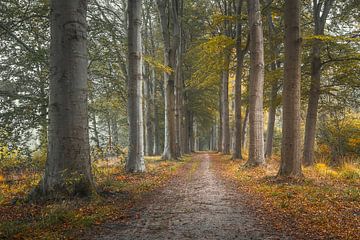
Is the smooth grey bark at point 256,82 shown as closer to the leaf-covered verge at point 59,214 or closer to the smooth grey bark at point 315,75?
the smooth grey bark at point 315,75

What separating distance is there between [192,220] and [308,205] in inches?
93.0

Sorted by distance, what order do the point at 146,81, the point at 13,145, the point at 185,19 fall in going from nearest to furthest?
the point at 13,145, the point at 185,19, the point at 146,81

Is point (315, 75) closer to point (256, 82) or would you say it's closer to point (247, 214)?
point (256, 82)

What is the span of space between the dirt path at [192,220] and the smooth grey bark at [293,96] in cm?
228

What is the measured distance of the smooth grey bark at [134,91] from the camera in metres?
11.6

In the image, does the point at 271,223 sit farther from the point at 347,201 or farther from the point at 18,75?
the point at 18,75

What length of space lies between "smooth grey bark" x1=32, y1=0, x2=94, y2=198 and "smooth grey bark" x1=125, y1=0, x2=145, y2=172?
5.16m

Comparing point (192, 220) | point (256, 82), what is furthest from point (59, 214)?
point (256, 82)

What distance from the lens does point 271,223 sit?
4.93 metres

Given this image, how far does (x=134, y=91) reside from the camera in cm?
1171

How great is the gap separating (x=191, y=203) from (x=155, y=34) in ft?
78.7

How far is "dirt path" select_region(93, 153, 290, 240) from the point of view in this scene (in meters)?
4.36

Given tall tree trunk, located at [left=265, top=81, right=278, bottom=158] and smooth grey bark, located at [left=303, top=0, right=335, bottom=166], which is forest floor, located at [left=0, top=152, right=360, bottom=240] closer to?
smooth grey bark, located at [left=303, top=0, right=335, bottom=166]

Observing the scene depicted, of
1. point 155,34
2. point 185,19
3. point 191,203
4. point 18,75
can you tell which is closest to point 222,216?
point 191,203
